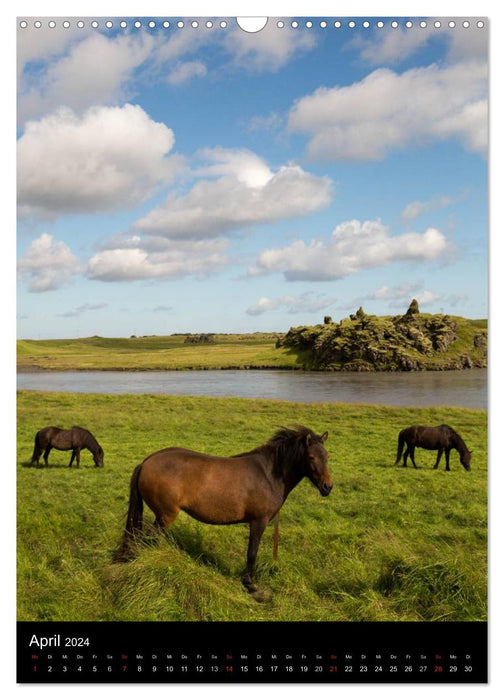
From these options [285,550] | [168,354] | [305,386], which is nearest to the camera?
[285,550]

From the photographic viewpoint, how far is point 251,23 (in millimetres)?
4152

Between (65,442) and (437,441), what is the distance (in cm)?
977

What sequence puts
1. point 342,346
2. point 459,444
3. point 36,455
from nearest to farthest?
point 36,455 < point 459,444 < point 342,346

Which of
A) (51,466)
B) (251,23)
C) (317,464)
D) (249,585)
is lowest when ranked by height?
(51,466)

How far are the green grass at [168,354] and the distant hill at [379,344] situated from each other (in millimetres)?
876

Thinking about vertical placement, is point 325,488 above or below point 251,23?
below

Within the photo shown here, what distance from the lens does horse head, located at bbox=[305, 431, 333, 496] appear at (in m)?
4.25

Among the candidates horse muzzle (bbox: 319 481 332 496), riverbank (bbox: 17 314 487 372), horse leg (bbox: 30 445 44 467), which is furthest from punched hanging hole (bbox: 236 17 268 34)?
horse leg (bbox: 30 445 44 467)

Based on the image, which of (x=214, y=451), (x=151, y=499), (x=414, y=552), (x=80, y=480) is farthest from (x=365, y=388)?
(x=151, y=499)

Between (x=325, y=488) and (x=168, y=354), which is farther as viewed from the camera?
(x=168, y=354)

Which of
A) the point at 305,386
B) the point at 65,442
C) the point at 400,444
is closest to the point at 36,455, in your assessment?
the point at 65,442

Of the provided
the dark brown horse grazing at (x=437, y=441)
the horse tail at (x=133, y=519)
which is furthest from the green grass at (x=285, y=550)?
the dark brown horse grazing at (x=437, y=441)

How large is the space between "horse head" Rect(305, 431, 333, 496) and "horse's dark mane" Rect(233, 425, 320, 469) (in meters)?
0.07

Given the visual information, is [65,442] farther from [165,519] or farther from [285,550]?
[165,519]
